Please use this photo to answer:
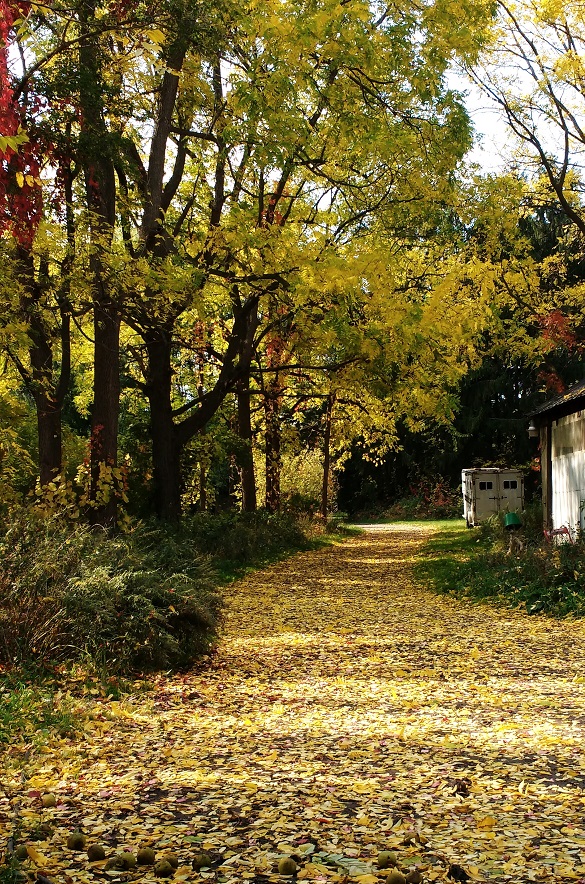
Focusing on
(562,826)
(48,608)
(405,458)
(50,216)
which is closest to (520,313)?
(50,216)

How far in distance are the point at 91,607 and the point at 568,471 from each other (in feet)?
32.4

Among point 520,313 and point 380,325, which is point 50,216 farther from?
point 520,313

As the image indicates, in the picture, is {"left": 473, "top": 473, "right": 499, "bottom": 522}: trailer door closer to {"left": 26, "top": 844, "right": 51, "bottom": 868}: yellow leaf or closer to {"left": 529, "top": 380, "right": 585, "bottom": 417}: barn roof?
{"left": 529, "top": 380, "right": 585, "bottom": 417}: barn roof

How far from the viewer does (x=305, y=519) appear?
2520cm

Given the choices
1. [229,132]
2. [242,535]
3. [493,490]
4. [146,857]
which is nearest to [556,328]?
[493,490]

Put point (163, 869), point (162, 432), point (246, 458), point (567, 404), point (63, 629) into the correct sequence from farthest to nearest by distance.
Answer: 1. point (246, 458)
2. point (162, 432)
3. point (567, 404)
4. point (63, 629)
5. point (163, 869)

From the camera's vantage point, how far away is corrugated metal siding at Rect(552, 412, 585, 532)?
1354 centimetres

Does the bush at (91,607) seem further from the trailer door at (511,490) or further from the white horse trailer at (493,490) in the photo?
the trailer door at (511,490)

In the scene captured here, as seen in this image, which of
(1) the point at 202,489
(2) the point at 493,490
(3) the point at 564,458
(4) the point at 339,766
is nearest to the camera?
(4) the point at 339,766

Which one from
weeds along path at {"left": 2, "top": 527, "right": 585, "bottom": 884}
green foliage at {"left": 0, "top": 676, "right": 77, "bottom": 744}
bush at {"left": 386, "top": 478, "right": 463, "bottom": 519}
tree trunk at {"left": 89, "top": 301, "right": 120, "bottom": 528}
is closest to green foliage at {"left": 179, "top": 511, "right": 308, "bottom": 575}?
tree trunk at {"left": 89, "top": 301, "right": 120, "bottom": 528}

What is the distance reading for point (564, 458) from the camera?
48.0 ft

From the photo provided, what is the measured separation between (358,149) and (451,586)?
6249 mm

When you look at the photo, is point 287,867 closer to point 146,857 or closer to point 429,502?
point 146,857

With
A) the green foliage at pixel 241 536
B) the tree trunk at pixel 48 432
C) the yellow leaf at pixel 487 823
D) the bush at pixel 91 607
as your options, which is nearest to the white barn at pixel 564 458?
the green foliage at pixel 241 536
